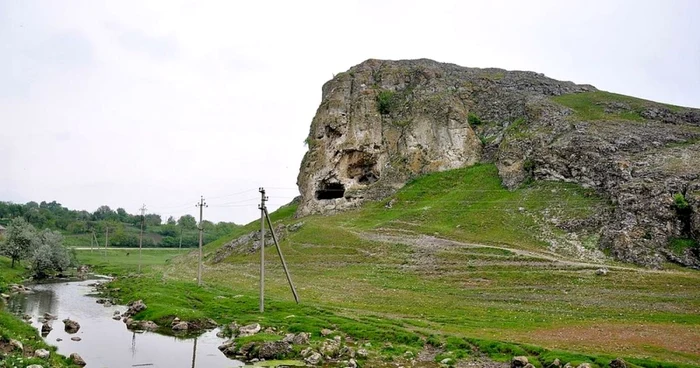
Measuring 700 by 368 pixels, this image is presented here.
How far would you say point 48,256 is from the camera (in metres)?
99.8

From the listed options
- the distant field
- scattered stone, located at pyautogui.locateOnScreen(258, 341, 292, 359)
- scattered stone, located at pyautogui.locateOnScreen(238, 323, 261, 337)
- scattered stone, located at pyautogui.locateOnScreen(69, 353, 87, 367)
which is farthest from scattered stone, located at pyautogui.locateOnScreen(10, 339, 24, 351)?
the distant field

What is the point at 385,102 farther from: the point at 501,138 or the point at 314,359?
the point at 314,359

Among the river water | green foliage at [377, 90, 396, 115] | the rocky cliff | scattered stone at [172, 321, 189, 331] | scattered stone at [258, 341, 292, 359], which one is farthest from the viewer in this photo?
green foliage at [377, 90, 396, 115]

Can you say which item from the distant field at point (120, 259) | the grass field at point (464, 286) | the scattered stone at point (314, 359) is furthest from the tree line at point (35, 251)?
the scattered stone at point (314, 359)

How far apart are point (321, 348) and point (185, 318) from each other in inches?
706

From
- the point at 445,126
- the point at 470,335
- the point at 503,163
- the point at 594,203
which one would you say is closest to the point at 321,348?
the point at 470,335

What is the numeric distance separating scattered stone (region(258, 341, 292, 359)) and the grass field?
551 centimetres

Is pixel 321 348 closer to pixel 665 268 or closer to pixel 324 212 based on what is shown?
pixel 665 268

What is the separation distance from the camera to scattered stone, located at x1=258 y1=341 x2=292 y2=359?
34100 millimetres

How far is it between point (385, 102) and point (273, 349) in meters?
108

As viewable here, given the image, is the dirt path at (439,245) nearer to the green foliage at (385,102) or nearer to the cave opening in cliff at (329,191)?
the cave opening in cliff at (329,191)

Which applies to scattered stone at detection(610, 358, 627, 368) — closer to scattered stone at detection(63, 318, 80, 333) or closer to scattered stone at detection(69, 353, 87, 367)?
scattered stone at detection(69, 353, 87, 367)

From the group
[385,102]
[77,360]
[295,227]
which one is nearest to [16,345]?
[77,360]

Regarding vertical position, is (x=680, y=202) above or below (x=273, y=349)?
above
